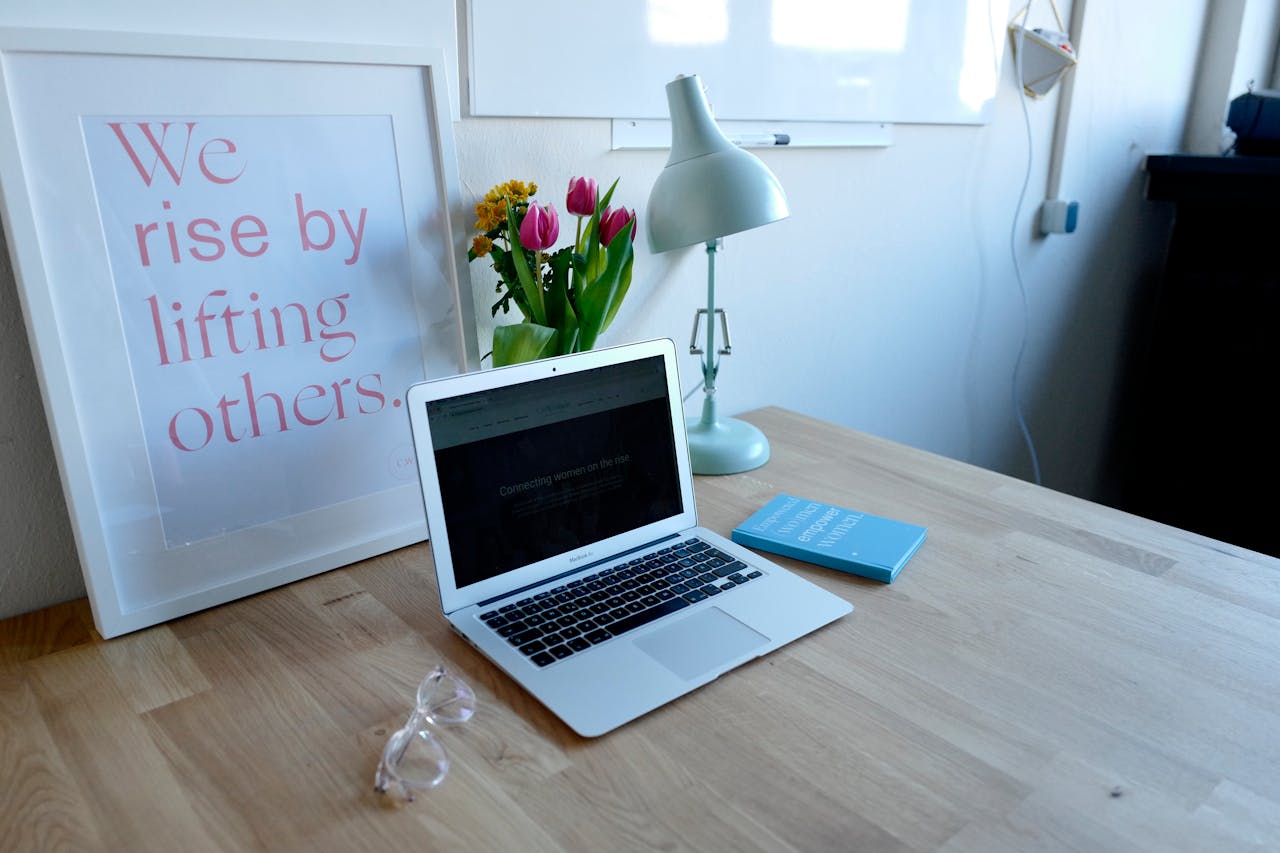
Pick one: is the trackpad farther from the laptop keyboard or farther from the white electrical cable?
the white electrical cable

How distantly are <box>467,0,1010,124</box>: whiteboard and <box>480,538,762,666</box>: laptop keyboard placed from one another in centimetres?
51

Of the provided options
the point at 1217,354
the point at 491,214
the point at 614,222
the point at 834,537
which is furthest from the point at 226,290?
the point at 1217,354

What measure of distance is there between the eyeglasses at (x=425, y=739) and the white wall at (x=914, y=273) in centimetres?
41

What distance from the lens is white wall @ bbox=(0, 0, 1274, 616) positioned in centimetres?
79

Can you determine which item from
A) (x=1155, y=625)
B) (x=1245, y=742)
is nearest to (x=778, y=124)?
(x=1155, y=625)

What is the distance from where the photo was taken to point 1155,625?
74cm

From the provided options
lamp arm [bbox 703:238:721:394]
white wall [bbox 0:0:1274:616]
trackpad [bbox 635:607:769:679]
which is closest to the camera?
trackpad [bbox 635:607:769:679]

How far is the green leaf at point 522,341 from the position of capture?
87 cm

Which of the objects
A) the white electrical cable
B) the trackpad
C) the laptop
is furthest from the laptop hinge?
the white electrical cable

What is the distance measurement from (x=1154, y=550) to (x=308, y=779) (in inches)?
31.7

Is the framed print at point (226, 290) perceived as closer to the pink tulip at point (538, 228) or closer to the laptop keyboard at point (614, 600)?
the pink tulip at point (538, 228)

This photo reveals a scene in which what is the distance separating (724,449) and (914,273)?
66cm

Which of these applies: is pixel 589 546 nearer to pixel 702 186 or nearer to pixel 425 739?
pixel 425 739

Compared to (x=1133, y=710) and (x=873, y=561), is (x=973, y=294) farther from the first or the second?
(x=1133, y=710)
